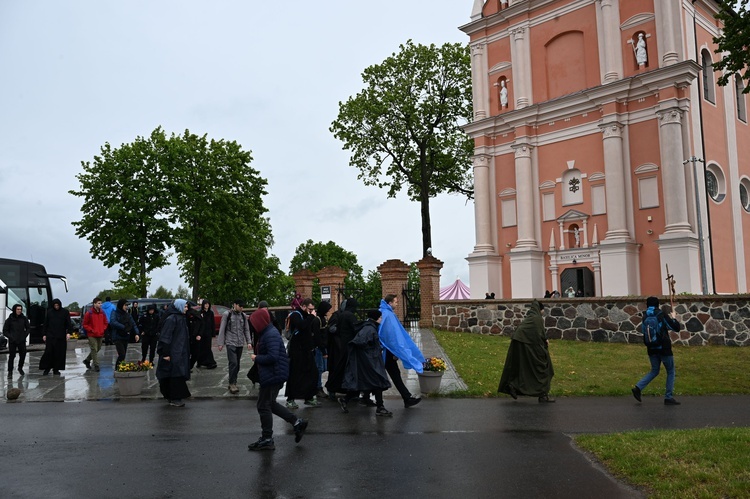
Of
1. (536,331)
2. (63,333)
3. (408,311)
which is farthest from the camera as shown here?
(408,311)

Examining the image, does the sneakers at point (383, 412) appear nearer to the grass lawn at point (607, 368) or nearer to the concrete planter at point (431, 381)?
the concrete planter at point (431, 381)

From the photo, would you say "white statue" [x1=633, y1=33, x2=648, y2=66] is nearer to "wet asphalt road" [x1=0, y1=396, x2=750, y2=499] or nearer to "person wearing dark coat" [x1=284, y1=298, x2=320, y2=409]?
"wet asphalt road" [x1=0, y1=396, x2=750, y2=499]

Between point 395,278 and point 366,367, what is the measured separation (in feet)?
59.7

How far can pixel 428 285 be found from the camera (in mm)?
27703

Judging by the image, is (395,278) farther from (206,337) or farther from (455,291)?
(455,291)

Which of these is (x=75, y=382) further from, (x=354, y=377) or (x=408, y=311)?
(x=408, y=311)

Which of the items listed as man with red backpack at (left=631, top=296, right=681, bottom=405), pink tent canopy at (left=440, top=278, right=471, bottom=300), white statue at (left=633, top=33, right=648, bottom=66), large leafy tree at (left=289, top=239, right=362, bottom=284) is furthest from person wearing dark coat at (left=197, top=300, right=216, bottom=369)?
large leafy tree at (left=289, top=239, right=362, bottom=284)

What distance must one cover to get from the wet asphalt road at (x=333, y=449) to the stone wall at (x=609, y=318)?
24.7ft

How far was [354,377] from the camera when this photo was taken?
35.7 feet

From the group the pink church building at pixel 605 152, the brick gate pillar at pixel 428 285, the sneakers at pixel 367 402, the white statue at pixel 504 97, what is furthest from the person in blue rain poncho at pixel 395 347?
the white statue at pixel 504 97

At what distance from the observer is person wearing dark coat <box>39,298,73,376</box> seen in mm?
15914

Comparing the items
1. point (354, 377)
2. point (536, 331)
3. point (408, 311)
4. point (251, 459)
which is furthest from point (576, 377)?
point (408, 311)

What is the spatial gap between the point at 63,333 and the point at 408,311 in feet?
51.4

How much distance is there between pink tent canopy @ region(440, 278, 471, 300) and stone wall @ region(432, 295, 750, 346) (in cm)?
2106
